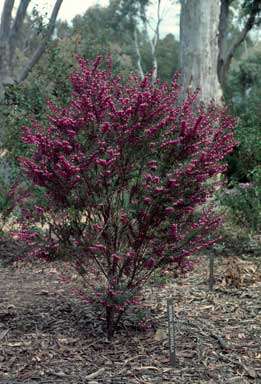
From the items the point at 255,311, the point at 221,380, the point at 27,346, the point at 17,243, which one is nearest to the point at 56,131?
the point at 27,346

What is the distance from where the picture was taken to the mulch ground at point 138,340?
3.16 meters

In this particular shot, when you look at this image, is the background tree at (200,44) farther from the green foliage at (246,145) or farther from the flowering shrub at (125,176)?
the flowering shrub at (125,176)

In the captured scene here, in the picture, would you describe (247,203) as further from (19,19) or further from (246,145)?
(19,19)

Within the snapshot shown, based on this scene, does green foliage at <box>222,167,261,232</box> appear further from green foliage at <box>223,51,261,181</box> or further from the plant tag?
the plant tag

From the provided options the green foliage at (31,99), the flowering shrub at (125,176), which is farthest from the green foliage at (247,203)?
the flowering shrub at (125,176)

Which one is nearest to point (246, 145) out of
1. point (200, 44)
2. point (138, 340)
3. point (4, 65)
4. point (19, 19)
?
point (200, 44)

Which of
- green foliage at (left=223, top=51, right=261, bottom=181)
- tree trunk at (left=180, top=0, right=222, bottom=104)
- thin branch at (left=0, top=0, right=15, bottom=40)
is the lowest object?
green foliage at (left=223, top=51, right=261, bottom=181)

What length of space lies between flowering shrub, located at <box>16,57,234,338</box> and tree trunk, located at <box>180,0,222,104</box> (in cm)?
418

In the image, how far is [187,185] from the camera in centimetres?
337

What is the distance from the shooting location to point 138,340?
3.62 m

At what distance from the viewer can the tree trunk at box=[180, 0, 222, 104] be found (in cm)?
761

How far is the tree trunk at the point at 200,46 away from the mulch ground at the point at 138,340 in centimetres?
352

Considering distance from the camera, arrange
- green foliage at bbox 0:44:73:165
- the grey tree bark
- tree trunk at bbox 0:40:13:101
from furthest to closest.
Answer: the grey tree bark, tree trunk at bbox 0:40:13:101, green foliage at bbox 0:44:73:165

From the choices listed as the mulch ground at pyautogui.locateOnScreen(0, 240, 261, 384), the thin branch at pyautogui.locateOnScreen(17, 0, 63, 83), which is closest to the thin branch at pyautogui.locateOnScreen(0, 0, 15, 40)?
the thin branch at pyautogui.locateOnScreen(17, 0, 63, 83)
